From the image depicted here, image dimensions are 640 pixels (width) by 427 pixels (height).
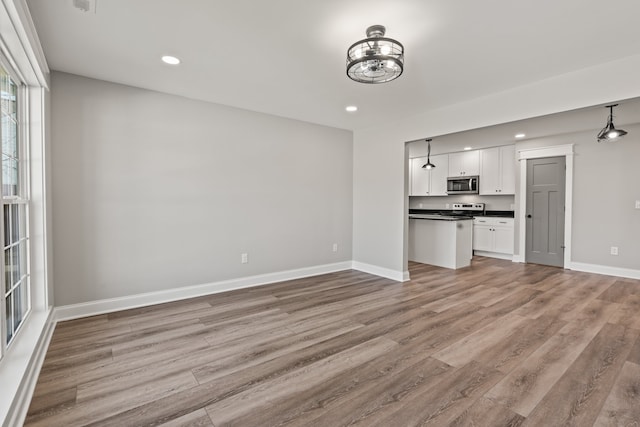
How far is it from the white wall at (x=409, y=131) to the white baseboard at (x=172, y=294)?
1.04 meters

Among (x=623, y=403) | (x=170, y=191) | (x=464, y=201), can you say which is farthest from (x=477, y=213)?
(x=170, y=191)

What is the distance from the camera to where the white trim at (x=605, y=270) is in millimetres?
4769

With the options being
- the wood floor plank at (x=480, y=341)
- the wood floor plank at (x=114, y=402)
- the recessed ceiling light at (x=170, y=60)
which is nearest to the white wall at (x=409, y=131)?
the wood floor plank at (x=480, y=341)

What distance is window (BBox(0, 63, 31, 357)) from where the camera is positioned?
7.02 ft

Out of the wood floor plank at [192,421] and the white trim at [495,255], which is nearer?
the wood floor plank at [192,421]

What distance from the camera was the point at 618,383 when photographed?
198 centimetres

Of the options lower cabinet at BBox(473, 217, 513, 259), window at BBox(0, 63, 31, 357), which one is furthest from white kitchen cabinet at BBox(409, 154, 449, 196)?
window at BBox(0, 63, 31, 357)

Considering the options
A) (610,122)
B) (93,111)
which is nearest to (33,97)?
(93,111)

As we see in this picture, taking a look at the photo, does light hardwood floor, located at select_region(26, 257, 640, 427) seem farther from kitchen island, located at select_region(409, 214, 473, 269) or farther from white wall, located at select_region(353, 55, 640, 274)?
kitchen island, located at select_region(409, 214, 473, 269)

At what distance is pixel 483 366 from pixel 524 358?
384 mm

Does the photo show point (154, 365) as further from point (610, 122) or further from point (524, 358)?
point (610, 122)

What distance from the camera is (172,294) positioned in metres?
3.55

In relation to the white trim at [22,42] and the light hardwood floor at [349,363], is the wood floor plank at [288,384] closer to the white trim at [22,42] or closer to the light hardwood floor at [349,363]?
the light hardwood floor at [349,363]

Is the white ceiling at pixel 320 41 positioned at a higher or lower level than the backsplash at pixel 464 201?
higher
